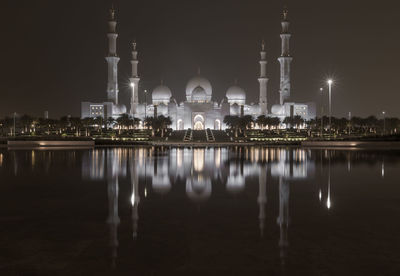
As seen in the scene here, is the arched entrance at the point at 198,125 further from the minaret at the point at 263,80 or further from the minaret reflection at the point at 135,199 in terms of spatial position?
the minaret reflection at the point at 135,199

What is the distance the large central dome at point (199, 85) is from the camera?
77262mm

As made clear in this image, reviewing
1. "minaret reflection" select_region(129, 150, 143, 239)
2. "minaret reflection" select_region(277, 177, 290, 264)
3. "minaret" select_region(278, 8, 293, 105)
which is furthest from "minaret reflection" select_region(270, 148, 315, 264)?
"minaret" select_region(278, 8, 293, 105)

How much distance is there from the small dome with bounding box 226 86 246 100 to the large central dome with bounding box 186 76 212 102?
4273 mm

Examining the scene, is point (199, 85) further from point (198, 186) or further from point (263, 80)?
point (198, 186)

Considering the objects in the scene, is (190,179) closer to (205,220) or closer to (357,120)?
(205,220)

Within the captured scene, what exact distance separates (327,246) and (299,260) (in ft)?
2.68

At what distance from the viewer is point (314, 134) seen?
188ft

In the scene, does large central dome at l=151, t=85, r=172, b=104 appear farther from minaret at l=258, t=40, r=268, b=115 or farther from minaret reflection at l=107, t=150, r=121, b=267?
minaret reflection at l=107, t=150, r=121, b=267

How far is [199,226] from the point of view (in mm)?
7324

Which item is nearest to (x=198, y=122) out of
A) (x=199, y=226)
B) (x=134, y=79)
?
(x=134, y=79)

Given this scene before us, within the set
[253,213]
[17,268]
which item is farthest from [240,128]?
[17,268]

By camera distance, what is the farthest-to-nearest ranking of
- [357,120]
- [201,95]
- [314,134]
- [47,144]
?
[201,95]
[357,120]
[314,134]
[47,144]

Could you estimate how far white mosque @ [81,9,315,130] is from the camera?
68125mm

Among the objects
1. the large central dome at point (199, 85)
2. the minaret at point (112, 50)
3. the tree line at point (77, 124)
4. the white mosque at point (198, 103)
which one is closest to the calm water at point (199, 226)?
the tree line at point (77, 124)
